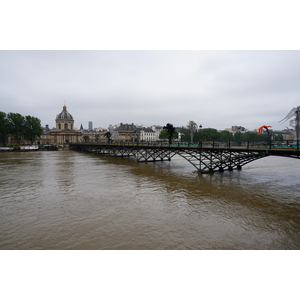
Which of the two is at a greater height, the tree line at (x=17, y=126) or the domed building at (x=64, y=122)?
the domed building at (x=64, y=122)

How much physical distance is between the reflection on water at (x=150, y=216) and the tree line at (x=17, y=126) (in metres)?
77.2

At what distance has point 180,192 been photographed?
17812 millimetres

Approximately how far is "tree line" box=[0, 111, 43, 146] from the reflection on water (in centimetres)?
7716

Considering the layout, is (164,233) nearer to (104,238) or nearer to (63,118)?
(104,238)

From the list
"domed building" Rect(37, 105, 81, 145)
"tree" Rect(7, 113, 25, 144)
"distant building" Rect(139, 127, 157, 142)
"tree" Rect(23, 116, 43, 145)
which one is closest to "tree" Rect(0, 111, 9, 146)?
"tree" Rect(7, 113, 25, 144)

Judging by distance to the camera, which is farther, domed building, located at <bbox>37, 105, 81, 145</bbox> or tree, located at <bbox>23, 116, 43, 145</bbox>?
domed building, located at <bbox>37, 105, 81, 145</bbox>

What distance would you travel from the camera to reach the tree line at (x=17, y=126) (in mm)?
84875

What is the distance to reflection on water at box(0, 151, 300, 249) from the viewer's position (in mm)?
9266

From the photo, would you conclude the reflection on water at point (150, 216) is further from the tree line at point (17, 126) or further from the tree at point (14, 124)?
the tree at point (14, 124)

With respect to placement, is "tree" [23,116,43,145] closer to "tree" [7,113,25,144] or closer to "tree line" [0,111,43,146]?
"tree line" [0,111,43,146]

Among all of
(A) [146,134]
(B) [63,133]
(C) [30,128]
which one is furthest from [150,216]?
(A) [146,134]

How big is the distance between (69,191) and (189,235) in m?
11.7

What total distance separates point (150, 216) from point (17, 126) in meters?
92.8

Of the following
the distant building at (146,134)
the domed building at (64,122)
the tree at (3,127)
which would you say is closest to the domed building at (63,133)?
the domed building at (64,122)
